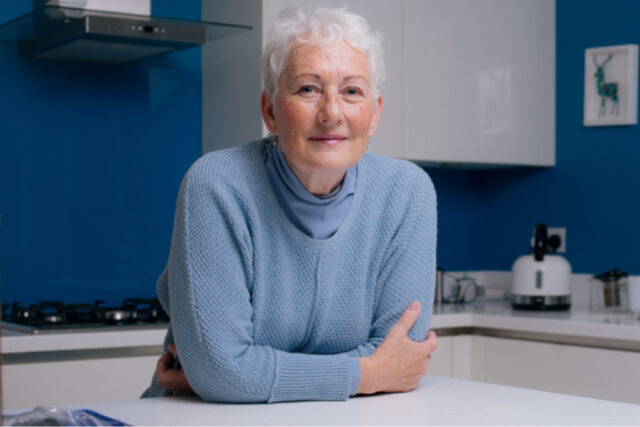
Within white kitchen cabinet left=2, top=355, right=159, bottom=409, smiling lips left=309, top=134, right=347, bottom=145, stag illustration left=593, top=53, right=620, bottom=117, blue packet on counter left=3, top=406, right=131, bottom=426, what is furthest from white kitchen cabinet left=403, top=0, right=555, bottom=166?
blue packet on counter left=3, top=406, right=131, bottom=426

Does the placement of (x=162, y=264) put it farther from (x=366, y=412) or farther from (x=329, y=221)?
(x=366, y=412)

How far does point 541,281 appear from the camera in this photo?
3.31 m

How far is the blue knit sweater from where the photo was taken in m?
1.35

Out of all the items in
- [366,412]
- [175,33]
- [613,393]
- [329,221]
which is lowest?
[613,393]

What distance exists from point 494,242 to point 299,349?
266 cm

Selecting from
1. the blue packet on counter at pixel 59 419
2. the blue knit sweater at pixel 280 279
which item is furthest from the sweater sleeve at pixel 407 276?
the blue packet on counter at pixel 59 419

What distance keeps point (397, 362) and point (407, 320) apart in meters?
0.08

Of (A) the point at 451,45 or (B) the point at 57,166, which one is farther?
(A) the point at 451,45

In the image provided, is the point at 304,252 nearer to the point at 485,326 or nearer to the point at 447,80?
the point at 485,326

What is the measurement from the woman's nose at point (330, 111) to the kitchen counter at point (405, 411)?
0.44 metres

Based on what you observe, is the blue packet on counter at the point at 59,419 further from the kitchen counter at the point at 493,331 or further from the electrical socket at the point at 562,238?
the electrical socket at the point at 562,238

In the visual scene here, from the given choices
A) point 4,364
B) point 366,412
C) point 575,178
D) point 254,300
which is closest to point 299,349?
point 254,300

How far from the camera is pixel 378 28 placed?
3225mm

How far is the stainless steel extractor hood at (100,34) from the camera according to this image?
2635mm
